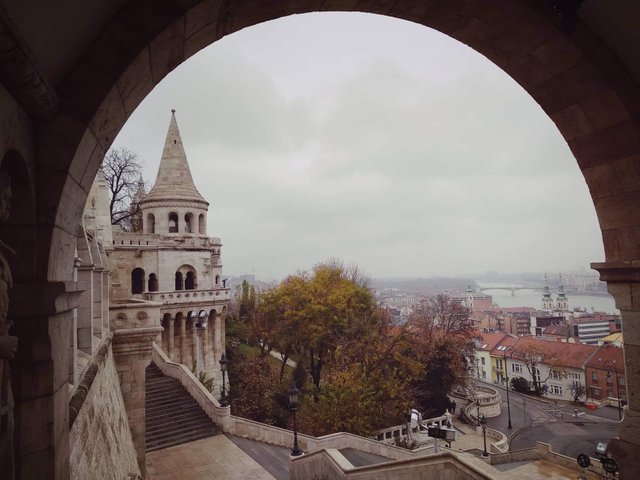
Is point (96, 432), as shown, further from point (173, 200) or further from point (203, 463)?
point (173, 200)

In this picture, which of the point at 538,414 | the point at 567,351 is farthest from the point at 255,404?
the point at 567,351

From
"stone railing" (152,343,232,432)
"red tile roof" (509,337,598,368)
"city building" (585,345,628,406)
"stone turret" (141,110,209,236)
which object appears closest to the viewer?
"stone railing" (152,343,232,432)

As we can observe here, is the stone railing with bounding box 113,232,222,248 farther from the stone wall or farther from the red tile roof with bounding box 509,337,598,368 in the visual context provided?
the red tile roof with bounding box 509,337,598,368

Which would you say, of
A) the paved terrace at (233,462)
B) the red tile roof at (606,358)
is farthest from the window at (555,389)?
the paved terrace at (233,462)

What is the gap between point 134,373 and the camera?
37.2ft

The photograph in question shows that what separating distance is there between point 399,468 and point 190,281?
2184 cm

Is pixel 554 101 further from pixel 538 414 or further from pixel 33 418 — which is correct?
pixel 538 414

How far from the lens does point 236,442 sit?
1468 centimetres

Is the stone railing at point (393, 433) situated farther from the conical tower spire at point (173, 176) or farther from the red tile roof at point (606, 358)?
the red tile roof at point (606, 358)

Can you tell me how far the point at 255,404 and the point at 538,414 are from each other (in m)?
27.1

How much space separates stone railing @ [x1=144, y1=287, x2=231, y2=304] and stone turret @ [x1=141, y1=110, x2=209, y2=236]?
3999 millimetres

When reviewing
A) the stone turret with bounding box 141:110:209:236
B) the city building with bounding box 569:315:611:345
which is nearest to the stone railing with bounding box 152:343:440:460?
the stone turret with bounding box 141:110:209:236

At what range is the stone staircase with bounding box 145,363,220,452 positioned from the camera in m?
14.2

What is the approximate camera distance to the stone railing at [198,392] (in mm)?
15617
